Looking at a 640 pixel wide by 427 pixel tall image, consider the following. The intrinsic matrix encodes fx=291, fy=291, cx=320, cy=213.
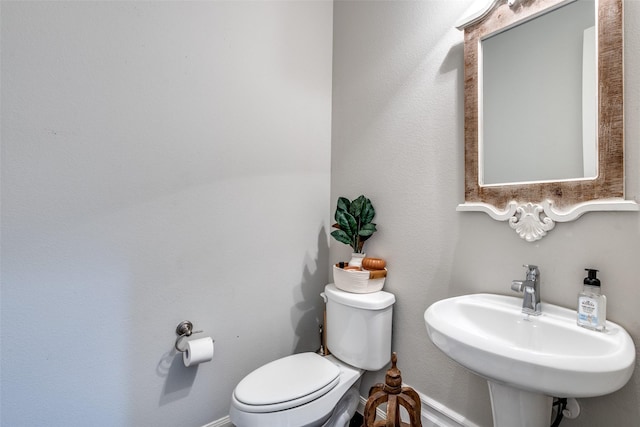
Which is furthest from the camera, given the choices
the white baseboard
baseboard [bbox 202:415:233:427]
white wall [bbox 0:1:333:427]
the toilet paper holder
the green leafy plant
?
the green leafy plant

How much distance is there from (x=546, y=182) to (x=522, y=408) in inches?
27.2

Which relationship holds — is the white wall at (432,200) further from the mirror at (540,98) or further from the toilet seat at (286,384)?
the toilet seat at (286,384)

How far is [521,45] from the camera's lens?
1.03 metres

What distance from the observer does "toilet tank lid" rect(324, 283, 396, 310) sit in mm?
1289

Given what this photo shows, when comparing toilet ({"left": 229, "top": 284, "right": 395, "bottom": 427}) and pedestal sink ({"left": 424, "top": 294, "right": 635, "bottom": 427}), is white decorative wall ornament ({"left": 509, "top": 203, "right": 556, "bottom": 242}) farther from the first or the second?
toilet ({"left": 229, "top": 284, "right": 395, "bottom": 427})

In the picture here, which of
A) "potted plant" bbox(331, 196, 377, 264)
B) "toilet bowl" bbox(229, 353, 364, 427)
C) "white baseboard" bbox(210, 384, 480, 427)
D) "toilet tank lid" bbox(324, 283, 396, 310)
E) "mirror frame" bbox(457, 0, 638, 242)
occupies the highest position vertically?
"mirror frame" bbox(457, 0, 638, 242)

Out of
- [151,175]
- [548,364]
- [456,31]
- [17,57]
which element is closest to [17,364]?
[151,175]

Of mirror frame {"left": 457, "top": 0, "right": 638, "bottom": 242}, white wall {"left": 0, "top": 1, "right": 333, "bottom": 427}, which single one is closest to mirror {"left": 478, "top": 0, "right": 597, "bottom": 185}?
mirror frame {"left": 457, "top": 0, "right": 638, "bottom": 242}

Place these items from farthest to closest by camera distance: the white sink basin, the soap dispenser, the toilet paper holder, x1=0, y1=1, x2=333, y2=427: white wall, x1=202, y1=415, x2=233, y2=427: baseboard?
x1=202, y1=415, x2=233, y2=427: baseboard
the toilet paper holder
x1=0, y1=1, x2=333, y2=427: white wall
the soap dispenser
the white sink basin

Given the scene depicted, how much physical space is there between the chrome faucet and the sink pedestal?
0.78ft

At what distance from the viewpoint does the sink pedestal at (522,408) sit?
2.66 feet

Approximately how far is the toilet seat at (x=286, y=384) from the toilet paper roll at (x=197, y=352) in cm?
19

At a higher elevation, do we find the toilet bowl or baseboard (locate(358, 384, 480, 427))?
the toilet bowl

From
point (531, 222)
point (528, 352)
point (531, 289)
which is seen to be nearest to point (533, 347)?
point (531, 289)
